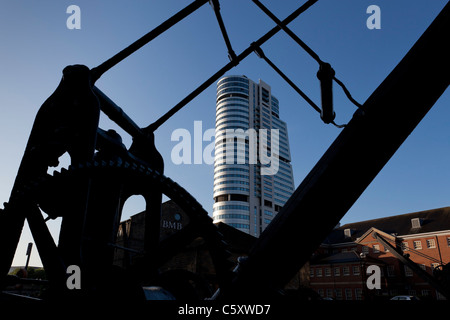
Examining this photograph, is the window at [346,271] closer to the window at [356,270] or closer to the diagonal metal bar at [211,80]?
the window at [356,270]

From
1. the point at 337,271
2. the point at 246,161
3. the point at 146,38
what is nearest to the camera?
the point at 146,38

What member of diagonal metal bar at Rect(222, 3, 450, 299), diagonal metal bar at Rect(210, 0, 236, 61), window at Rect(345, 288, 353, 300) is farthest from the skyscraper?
diagonal metal bar at Rect(222, 3, 450, 299)

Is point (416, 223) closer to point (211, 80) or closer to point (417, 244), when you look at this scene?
point (417, 244)

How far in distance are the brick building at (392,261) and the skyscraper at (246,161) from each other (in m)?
44.2

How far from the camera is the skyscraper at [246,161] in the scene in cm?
8562

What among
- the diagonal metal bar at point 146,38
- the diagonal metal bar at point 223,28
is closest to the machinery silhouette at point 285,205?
the diagonal metal bar at point 146,38

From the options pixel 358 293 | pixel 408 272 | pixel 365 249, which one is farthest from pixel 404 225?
pixel 358 293

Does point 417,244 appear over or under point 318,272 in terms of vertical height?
over

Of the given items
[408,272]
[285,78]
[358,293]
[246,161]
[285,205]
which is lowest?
[358,293]

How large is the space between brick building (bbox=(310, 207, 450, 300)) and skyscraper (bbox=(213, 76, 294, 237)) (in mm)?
44187

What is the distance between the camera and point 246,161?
308 ft

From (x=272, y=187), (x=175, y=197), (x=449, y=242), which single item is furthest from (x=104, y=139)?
(x=272, y=187)

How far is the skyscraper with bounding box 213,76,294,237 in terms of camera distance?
8562 centimetres

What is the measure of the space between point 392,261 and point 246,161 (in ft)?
197
